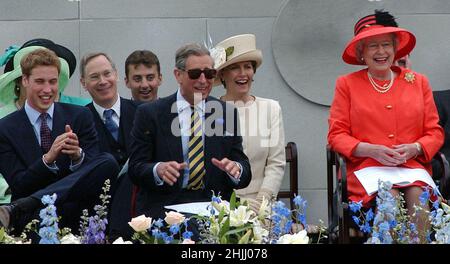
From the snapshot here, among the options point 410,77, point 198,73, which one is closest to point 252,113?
point 198,73

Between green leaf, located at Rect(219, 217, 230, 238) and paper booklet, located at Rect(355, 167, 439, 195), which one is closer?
green leaf, located at Rect(219, 217, 230, 238)

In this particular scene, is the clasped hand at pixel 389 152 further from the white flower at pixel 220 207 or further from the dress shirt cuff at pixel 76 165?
the white flower at pixel 220 207

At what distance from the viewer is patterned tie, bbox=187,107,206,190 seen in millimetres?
5758

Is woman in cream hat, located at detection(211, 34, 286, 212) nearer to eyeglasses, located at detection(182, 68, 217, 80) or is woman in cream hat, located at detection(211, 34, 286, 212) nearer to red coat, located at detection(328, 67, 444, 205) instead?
red coat, located at detection(328, 67, 444, 205)

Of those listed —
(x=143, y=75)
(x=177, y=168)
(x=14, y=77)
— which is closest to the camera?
(x=177, y=168)

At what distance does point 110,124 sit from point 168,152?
32.0 inches

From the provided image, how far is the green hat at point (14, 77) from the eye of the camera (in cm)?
643

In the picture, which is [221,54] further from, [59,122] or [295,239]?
[295,239]

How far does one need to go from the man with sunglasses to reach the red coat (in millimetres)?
599

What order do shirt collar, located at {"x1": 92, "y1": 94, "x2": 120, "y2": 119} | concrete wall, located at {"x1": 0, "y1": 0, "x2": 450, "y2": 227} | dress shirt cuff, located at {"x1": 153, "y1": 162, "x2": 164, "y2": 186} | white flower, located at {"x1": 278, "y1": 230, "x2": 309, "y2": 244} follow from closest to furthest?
1. white flower, located at {"x1": 278, "y1": 230, "x2": 309, "y2": 244}
2. dress shirt cuff, located at {"x1": 153, "y1": 162, "x2": 164, "y2": 186}
3. shirt collar, located at {"x1": 92, "y1": 94, "x2": 120, "y2": 119}
4. concrete wall, located at {"x1": 0, "y1": 0, "x2": 450, "y2": 227}

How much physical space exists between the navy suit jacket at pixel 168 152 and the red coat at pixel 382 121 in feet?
1.98

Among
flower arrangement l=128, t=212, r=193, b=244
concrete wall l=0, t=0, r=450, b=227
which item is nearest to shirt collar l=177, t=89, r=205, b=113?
concrete wall l=0, t=0, r=450, b=227

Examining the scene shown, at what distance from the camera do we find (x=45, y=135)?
6.02 metres

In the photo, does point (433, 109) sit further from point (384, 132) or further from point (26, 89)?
point (26, 89)
